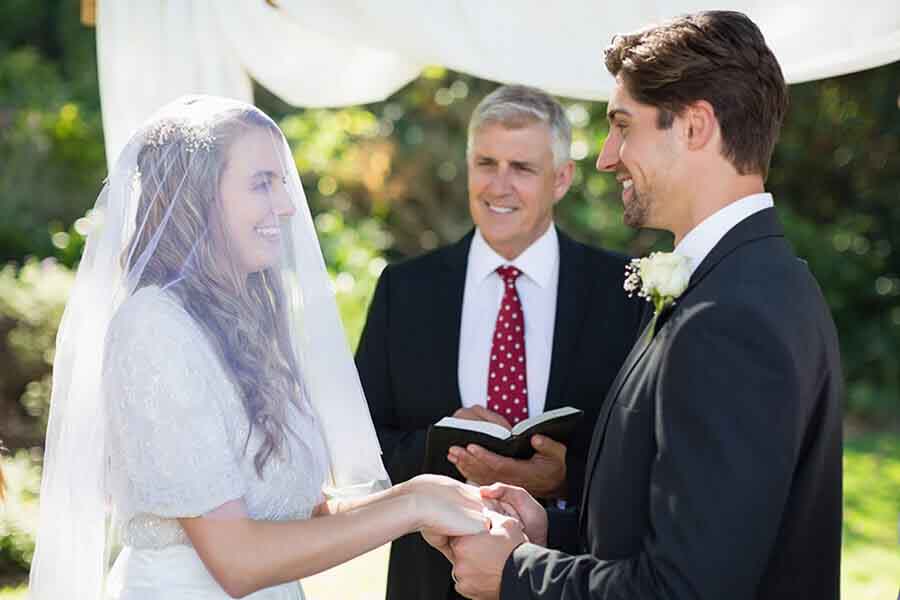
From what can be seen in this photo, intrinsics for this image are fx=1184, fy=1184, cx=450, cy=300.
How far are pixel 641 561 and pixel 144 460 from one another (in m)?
1.06

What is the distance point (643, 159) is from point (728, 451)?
2.29ft

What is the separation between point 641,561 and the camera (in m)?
2.40

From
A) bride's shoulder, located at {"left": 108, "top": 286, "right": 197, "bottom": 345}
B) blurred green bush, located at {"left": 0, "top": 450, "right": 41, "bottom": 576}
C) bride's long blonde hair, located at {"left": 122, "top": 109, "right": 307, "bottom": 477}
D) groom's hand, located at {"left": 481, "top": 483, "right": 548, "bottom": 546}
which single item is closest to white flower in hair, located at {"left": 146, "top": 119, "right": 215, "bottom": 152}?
bride's long blonde hair, located at {"left": 122, "top": 109, "right": 307, "bottom": 477}

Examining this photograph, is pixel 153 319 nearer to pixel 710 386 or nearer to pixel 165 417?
pixel 165 417

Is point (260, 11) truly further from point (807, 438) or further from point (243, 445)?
point (807, 438)

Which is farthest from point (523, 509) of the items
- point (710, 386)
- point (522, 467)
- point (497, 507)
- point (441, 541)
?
point (710, 386)

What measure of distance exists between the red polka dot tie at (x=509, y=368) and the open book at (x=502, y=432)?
0.44 m

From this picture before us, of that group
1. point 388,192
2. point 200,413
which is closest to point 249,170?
point 200,413

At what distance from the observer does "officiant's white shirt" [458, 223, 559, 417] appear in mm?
3961

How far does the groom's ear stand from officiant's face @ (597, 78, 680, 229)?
0.13 ft

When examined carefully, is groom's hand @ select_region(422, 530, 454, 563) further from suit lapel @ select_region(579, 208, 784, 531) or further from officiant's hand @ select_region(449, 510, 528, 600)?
suit lapel @ select_region(579, 208, 784, 531)

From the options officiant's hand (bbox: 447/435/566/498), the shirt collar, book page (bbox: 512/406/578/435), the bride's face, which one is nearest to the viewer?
the bride's face

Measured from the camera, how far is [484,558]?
2.79 metres

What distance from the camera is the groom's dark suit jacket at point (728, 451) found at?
2.30m
